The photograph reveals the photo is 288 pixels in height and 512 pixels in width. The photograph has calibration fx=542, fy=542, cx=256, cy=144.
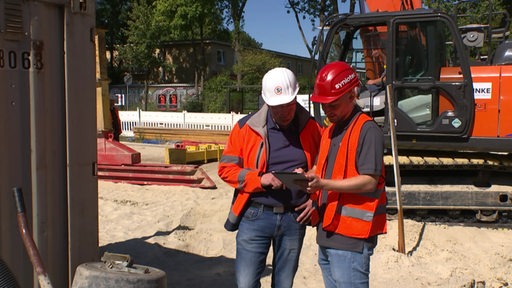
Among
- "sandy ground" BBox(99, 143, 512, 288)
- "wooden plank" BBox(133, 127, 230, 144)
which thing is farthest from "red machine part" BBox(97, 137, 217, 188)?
"wooden plank" BBox(133, 127, 230, 144)

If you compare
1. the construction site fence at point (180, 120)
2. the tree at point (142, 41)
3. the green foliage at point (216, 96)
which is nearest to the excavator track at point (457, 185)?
the construction site fence at point (180, 120)

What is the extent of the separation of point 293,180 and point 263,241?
1.86ft

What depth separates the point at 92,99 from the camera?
3338 mm

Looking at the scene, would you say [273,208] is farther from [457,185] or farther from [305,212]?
[457,185]

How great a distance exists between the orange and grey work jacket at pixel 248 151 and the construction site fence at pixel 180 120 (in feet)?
52.9

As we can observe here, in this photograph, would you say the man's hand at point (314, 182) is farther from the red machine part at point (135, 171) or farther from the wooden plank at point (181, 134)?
the wooden plank at point (181, 134)

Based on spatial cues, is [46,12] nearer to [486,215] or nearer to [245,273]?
[245,273]

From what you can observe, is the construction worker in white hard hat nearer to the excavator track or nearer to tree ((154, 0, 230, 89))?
the excavator track

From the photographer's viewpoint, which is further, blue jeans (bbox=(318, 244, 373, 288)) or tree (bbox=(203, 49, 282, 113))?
tree (bbox=(203, 49, 282, 113))

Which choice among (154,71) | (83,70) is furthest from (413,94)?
(154,71)

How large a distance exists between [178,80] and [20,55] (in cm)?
4274

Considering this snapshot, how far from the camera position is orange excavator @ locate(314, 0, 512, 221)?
23.6ft

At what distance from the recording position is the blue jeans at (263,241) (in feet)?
11.3

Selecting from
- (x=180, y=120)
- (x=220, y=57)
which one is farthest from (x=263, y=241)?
(x=220, y=57)
